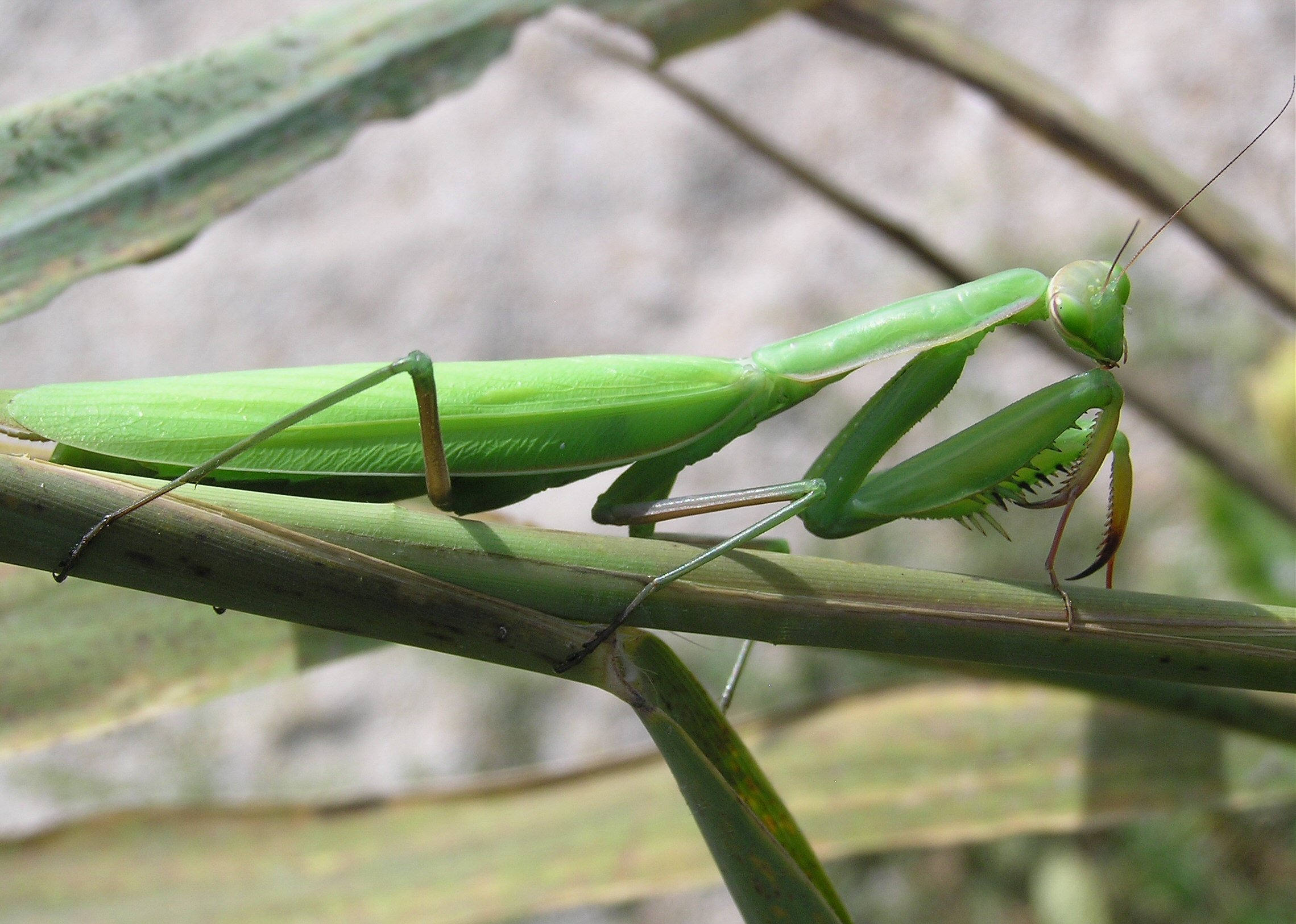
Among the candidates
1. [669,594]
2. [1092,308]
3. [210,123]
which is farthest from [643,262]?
[669,594]

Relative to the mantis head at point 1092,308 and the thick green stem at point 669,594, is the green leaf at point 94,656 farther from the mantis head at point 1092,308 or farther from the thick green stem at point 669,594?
the mantis head at point 1092,308

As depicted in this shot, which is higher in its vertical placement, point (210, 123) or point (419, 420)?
point (210, 123)

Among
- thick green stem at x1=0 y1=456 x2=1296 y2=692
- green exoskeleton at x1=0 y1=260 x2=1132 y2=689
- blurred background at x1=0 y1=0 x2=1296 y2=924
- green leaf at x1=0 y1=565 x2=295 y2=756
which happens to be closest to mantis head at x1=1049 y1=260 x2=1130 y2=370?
green exoskeleton at x1=0 y1=260 x2=1132 y2=689

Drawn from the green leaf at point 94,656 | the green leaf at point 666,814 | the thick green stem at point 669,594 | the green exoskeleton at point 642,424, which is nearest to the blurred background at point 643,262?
the green leaf at point 666,814

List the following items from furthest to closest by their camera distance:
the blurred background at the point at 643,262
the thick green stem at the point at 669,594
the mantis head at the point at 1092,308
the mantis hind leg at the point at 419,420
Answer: the blurred background at the point at 643,262
the mantis head at the point at 1092,308
the mantis hind leg at the point at 419,420
the thick green stem at the point at 669,594

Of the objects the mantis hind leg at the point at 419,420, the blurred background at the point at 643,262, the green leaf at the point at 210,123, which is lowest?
the mantis hind leg at the point at 419,420

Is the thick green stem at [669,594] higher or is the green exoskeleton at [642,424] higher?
the green exoskeleton at [642,424]

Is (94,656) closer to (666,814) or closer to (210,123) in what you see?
(210,123)
